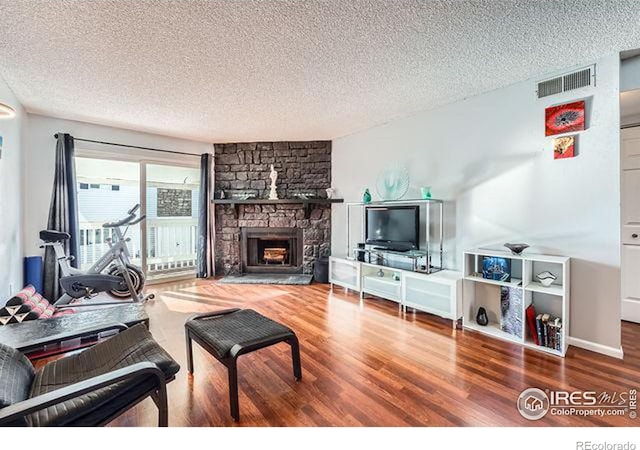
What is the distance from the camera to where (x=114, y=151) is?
408cm

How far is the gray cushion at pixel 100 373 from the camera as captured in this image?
1141 millimetres

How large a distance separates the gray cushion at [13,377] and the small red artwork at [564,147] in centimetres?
369

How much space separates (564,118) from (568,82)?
0.99ft

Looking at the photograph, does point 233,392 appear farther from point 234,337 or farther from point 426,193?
point 426,193

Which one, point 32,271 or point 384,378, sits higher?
point 32,271

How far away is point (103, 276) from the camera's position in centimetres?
339

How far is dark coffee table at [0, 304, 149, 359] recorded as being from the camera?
176 cm

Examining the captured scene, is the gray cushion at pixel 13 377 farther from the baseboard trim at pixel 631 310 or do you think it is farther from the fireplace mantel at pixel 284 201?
the baseboard trim at pixel 631 310

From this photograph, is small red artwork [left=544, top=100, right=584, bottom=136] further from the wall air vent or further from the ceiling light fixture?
the ceiling light fixture

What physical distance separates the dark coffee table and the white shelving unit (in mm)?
2882

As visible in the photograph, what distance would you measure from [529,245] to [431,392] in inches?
67.2

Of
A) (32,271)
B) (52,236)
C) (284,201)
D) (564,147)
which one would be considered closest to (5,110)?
(52,236)

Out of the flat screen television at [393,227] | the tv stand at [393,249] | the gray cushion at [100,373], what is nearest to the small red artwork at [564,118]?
the flat screen television at [393,227]
